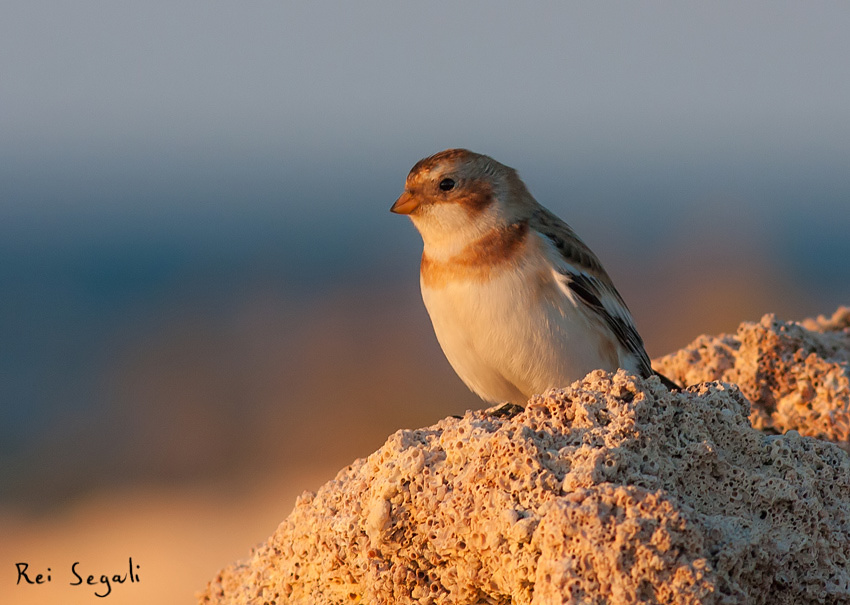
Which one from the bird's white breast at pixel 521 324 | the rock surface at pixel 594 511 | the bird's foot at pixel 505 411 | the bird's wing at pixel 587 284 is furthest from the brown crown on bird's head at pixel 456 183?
the rock surface at pixel 594 511

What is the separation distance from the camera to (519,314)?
4.86m

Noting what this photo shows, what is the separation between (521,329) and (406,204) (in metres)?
0.89

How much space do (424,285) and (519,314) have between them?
0.56 m

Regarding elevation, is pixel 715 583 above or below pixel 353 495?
below

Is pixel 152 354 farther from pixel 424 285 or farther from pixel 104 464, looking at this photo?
pixel 424 285

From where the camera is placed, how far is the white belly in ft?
15.9

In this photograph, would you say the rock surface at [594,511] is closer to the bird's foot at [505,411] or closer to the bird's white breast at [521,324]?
the bird's foot at [505,411]

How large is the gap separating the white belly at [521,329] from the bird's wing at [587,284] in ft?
0.23

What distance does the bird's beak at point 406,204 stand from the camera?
5.27 metres

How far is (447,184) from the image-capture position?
5.30m

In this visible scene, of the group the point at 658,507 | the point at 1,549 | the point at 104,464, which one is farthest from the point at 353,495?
the point at 104,464

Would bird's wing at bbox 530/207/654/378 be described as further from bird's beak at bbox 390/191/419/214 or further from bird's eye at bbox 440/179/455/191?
bird's beak at bbox 390/191/419/214

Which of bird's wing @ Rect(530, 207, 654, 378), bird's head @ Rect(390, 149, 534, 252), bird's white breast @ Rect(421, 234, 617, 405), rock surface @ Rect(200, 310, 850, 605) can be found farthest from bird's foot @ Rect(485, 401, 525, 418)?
bird's head @ Rect(390, 149, 534, 252)

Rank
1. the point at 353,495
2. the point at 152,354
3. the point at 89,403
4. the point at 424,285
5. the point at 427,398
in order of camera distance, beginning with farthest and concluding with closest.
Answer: the point at 152,354 → the point at 89,403 → the point at 427,398 → the point at 424,285 → the point at 353,495
